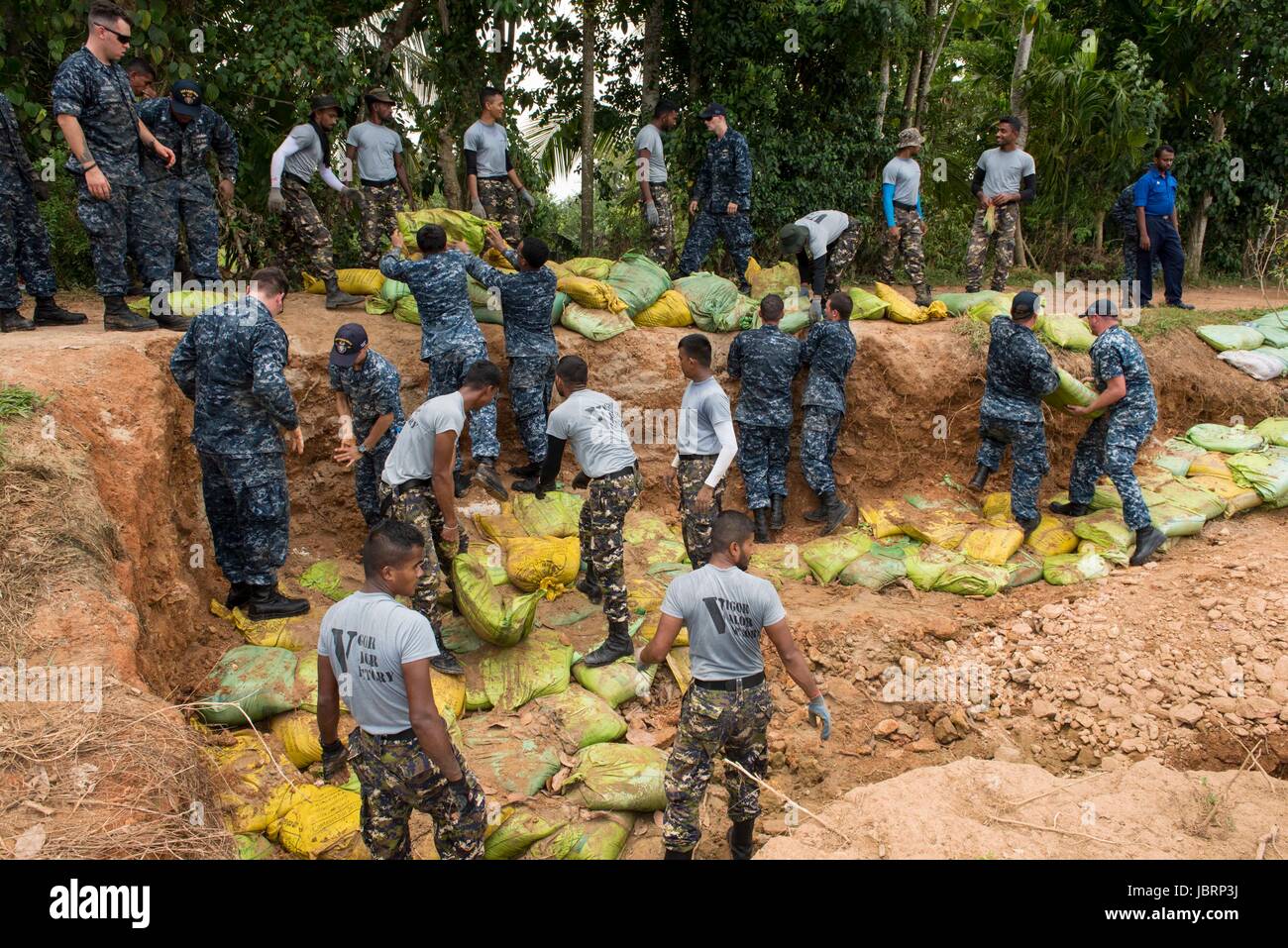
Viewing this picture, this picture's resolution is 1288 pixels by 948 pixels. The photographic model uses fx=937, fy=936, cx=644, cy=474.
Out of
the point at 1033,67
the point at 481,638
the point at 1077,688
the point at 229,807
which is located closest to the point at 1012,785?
the point at 1077,688

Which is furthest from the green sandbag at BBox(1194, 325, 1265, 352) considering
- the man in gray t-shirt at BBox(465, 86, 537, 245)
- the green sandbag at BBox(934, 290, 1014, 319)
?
the man in gray t-shirt at BBox(465, 86, 537, 245)

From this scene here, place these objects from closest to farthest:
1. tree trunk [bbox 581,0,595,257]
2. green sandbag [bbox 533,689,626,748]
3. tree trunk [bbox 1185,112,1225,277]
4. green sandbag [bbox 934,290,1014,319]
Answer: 1. green sandbag [bbox 533,689,626,748]
2. green sandbag [bbox 934,290,1014,319]
3. tree trunk [bbox 581,0,595,257]
4. tree trunk [bbox 1185,112,1225,277]

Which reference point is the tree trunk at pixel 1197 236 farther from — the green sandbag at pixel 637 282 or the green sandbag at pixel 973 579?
the green sandbag at pixel 637 282

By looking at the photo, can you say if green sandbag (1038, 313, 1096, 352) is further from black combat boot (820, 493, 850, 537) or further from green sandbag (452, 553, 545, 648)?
green sandbag (452, 553, 545, 648)

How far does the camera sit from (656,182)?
27.5ft

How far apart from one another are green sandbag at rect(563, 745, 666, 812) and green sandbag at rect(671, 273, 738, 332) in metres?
4.03

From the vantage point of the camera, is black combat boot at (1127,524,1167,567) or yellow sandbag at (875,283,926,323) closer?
black combat boot at (1127,524,1167,567)

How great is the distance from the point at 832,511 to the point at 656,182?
340 centimetres

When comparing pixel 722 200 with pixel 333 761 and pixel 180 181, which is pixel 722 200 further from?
pixel 333 761

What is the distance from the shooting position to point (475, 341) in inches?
246

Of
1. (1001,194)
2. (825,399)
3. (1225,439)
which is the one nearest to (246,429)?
(825,399)

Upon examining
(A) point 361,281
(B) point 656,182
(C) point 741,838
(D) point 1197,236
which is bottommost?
(C) point 741,838

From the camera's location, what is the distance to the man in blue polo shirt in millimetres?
8984

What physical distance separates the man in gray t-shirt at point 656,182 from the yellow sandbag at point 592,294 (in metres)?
1.22
